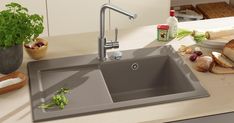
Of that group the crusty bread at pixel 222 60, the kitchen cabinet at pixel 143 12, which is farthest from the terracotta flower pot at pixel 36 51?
the kitchen cabinet at pixel 143 12

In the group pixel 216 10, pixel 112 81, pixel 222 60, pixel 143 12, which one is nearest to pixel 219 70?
pixel 222 60

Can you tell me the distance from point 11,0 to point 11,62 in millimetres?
1546

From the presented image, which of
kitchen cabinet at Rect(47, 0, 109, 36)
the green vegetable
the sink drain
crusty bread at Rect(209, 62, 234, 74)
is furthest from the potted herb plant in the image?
kitchen cabinet at Rect(47, 0, 109, 36)

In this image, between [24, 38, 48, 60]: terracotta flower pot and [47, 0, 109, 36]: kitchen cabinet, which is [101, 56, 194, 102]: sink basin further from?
[47, 0, 109, 36]: kitchen cabinet

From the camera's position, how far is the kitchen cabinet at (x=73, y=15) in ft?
11.8

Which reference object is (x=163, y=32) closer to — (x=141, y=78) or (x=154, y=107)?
(x=141, y=78)

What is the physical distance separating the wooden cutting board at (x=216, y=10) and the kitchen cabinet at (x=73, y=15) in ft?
3.00

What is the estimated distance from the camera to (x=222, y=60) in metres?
2.15

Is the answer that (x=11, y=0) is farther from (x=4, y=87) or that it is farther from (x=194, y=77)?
(x=194, y=77)

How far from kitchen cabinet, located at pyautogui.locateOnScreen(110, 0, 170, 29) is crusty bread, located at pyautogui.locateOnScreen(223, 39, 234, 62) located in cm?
163

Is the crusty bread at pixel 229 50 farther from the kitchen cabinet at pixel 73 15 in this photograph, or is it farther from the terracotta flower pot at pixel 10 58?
the kitchen cabinet at pixel 73 15

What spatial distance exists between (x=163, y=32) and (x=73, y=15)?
145cm

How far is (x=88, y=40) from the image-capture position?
2436 mm

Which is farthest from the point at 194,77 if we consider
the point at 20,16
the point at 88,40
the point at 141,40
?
the point at 20,16
